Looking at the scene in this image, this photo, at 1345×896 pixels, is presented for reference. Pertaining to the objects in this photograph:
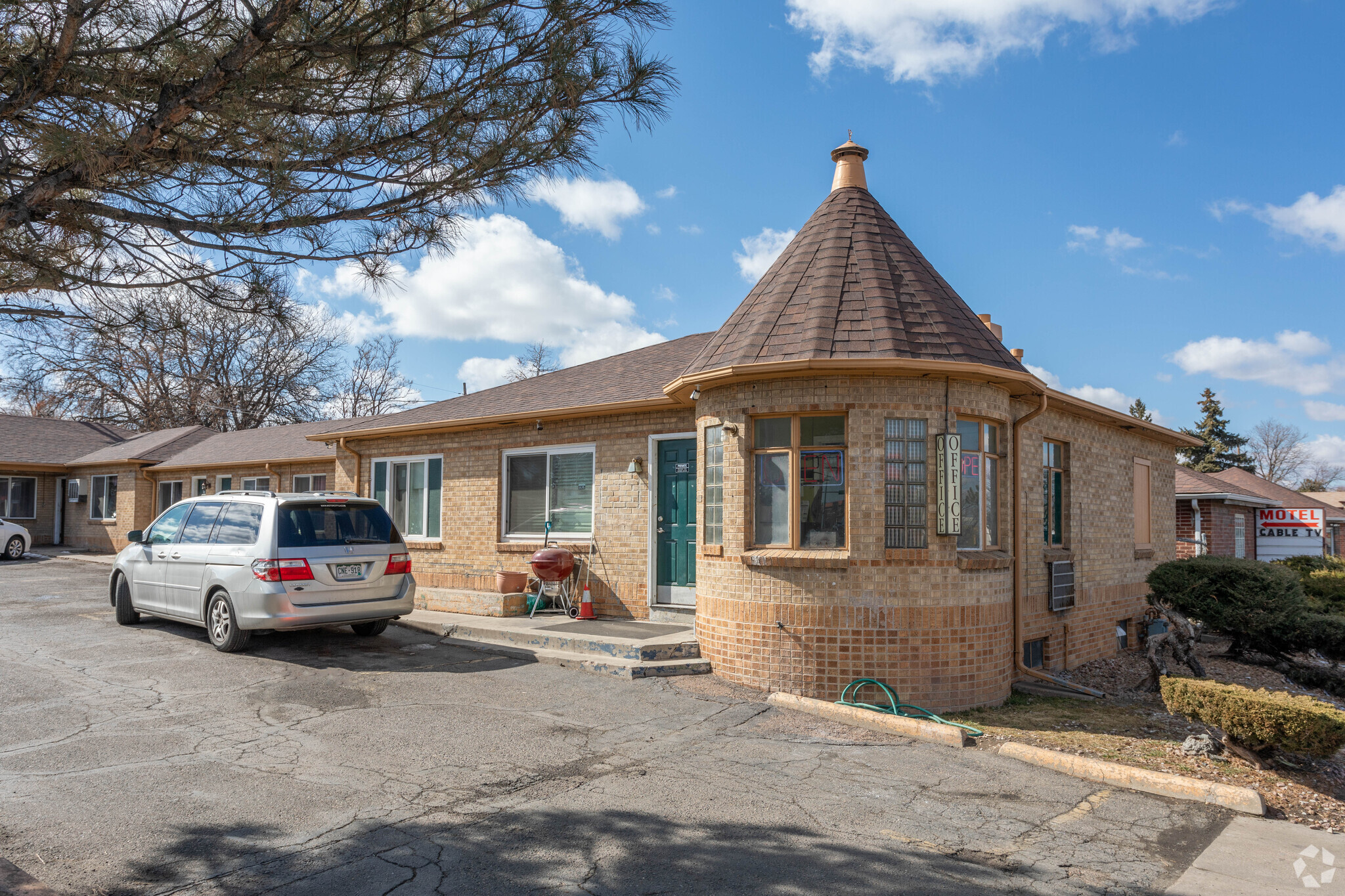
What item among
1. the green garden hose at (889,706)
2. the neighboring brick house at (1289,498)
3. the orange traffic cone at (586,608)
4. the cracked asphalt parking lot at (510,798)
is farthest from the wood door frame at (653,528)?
the neighboring brick house at (1289,498)

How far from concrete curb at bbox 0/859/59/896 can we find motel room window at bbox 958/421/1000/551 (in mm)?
7800

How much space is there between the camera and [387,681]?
28.4 ft

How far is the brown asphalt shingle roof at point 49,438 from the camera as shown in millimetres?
29094

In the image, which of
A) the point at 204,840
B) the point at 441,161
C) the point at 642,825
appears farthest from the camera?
the point at 441,161

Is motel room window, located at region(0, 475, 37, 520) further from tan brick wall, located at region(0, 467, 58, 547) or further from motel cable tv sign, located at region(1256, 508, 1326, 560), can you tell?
motel cable tv sign, located at region(1256, 508, 1326, 560)

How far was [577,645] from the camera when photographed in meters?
9.95

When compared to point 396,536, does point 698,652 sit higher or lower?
lower

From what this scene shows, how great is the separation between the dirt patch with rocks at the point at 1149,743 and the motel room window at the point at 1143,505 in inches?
192

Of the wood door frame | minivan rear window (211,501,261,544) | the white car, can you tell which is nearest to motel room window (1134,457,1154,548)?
the wood door frame

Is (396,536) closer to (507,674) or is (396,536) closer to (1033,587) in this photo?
(507,674)

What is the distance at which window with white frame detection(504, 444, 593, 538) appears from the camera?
42.4ft

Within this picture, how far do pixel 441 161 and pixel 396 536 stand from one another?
5997 mm

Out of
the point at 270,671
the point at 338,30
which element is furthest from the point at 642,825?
the point at 270,671

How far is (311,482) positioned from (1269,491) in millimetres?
29401
